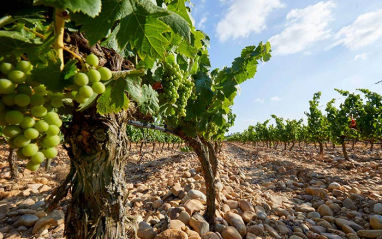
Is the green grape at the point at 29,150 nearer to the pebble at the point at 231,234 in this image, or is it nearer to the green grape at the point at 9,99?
the green grape at the point at 9,99

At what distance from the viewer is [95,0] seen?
69 cm

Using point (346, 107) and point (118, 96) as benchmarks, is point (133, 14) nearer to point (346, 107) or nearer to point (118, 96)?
point (118, 96)

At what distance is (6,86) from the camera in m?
0.63

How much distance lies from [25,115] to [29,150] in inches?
5.1

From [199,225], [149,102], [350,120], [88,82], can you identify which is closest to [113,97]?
[88,82]

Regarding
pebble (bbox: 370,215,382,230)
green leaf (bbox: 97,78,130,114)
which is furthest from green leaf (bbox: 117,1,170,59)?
pebble (bbox: 370,215,382,230)

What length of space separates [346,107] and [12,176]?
20857 millimetres

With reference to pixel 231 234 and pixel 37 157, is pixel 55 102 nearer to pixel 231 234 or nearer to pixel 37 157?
pixel 37 157

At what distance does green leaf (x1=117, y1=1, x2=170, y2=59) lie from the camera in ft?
2.99

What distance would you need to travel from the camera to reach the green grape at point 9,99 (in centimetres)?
64

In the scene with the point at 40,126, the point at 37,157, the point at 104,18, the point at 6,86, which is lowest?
the point at 37,157

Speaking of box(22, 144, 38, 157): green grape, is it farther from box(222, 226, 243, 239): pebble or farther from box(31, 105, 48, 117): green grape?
box(222, 226, 243, 239): pebble

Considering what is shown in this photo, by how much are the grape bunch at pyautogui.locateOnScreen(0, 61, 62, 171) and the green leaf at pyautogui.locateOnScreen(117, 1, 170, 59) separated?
18.0 inches

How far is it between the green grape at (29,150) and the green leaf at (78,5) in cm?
46
